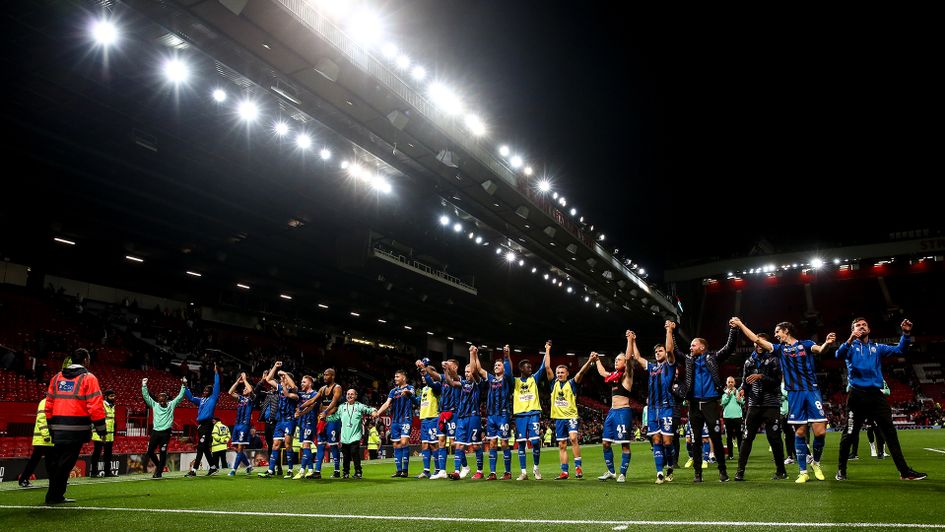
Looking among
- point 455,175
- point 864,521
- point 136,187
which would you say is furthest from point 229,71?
point 864,521

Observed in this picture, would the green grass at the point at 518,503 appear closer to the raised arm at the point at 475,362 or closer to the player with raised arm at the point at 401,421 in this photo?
the raised arm at the point at 475,362

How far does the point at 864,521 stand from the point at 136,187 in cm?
2293

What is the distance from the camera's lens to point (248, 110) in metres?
18.1

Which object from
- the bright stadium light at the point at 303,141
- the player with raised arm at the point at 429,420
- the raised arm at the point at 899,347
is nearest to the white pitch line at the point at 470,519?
the raised arm at the point at 899,347

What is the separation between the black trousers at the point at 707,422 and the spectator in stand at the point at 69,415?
8.46m

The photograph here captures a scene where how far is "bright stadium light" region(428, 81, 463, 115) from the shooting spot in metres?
20.7

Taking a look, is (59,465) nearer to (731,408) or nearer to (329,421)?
(329,421)

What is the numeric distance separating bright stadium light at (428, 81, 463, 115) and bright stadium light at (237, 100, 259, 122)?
18.3 ft

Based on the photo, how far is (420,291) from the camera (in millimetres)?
37812

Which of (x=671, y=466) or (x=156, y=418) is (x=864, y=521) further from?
(x=156, y=418)

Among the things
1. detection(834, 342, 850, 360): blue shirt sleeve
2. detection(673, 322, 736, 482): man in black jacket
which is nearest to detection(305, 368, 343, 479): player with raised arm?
detection(673, 322, 736, 482): man in black jacket

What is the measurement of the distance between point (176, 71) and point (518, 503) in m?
14.2

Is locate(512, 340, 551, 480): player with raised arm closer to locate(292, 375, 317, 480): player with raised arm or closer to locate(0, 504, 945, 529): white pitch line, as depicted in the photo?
locate(292, 375, 317, 480): player with raised arm

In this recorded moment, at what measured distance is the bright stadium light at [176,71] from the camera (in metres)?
15.5
